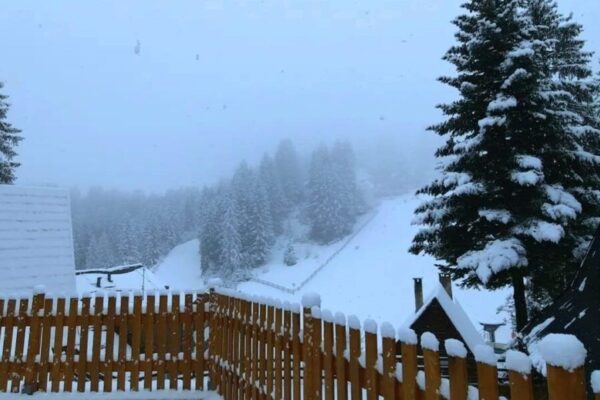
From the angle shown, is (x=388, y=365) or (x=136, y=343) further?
(x=136, y=343)

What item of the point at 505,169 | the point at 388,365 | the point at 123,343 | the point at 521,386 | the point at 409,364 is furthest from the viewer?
the point at 505,169

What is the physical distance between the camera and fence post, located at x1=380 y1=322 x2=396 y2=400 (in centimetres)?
269

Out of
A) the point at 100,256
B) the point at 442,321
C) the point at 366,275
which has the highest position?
the point at 100,256

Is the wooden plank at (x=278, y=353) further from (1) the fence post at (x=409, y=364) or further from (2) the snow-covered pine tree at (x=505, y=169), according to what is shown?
(2) the snow-covered pine tree at (x=505, y=169)

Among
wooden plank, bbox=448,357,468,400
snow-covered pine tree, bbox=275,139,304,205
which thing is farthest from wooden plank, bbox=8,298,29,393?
snow-covered pine tree, bbox=275,139,304,205

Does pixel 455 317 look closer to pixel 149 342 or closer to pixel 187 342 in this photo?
pixel 187 342

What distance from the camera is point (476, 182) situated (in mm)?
12602

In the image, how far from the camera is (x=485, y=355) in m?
1.95

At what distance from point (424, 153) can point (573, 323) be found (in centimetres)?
16594

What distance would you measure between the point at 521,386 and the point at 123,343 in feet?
19.6

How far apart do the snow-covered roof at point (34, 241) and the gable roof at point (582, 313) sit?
36.6 ft

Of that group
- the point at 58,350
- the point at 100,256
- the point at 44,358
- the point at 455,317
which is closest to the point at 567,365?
the point at 58,350

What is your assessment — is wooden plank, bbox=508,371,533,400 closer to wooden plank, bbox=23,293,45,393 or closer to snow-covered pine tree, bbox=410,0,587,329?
wooden plank, bbox=23,293,45,393

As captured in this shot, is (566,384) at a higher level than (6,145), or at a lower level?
lower
